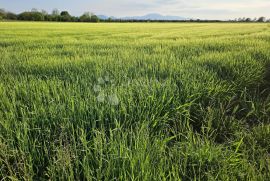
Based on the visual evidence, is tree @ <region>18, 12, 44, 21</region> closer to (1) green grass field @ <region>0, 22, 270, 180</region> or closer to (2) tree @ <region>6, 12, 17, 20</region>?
(2) tree @ <region>6, 12, 17, 20</region>

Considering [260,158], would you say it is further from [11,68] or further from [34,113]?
[11,68]

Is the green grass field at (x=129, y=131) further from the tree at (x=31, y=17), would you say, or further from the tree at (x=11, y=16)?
the tree at (x=11, y=16)

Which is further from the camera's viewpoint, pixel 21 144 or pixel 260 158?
pixel 260 158

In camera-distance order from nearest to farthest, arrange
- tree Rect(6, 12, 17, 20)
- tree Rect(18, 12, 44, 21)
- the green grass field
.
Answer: the green grass field, tree Rect(6, 12, 17, 20), tree Rect(18, 12, 44, 21)

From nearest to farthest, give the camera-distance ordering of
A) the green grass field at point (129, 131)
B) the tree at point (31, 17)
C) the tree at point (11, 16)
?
the green grass field at point (129, 131) → the tree at point (11, 16) → the tree at point (31, 17)

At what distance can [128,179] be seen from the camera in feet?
4.08

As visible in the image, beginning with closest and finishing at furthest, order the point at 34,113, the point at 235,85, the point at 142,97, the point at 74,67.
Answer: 1. the point at 34,113
2. the point at 142,97
3. the point at 235,85
4. the point at 74,67

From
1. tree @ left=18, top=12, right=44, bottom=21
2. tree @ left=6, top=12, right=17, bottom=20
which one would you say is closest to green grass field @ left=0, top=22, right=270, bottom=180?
tree @ left=18, top=12, right=44, bottom=21

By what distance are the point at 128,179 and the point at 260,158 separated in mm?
1013

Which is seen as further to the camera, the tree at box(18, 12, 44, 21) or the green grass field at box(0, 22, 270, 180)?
the tree at box(18, 12, 44, 21)

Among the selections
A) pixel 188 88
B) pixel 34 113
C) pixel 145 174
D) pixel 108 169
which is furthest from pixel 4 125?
pixel 188 88

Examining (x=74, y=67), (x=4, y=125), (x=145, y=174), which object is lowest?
(x=145, y=174)

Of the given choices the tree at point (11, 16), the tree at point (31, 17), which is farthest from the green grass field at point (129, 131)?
the tree at point (11, 16)

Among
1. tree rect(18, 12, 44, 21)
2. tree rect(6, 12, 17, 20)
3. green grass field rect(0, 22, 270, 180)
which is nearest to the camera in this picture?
green grass field rect(0, 22, 270, 180)
